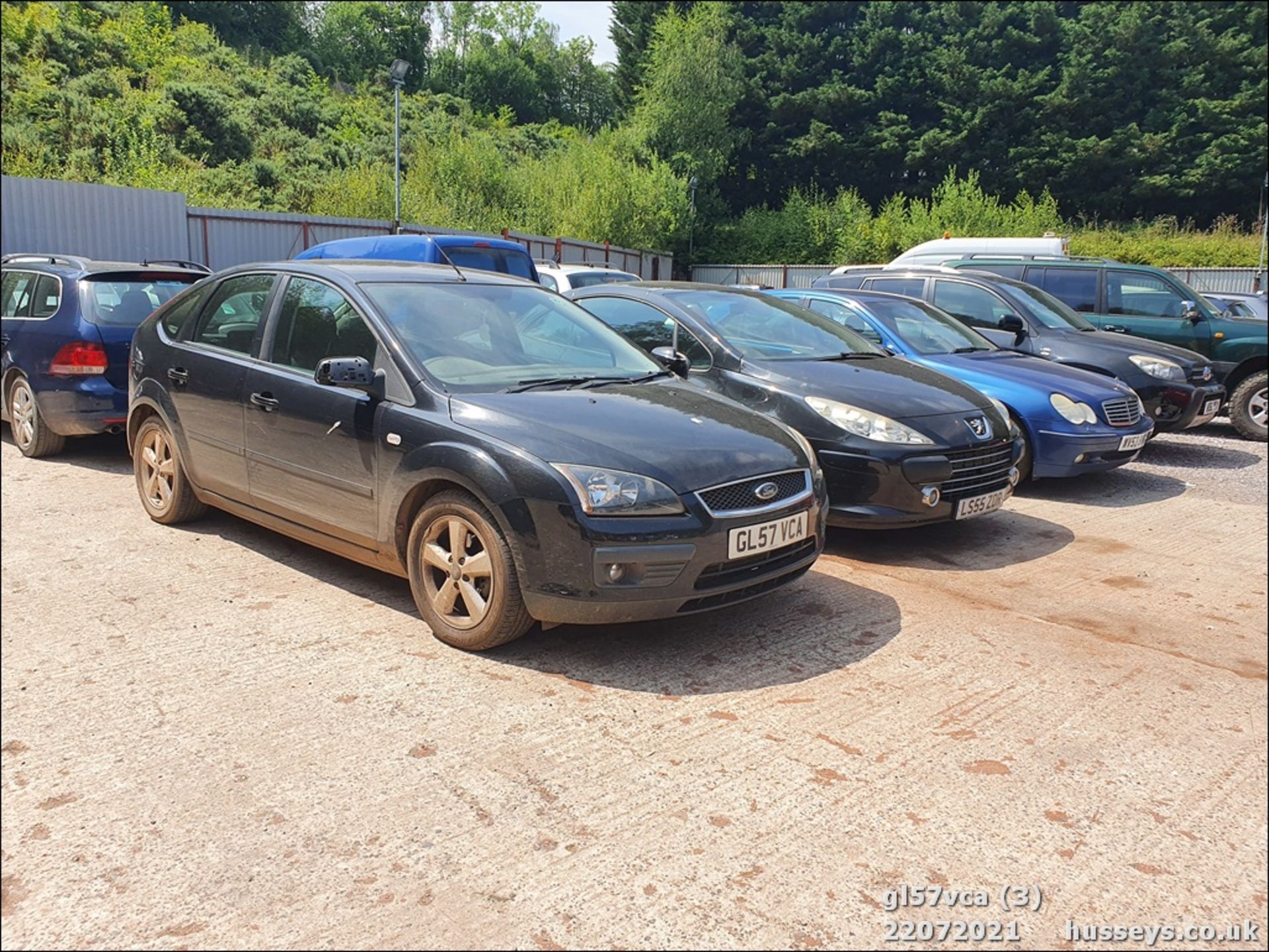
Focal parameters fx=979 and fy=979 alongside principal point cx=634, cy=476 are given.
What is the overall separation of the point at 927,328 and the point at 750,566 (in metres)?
4.62

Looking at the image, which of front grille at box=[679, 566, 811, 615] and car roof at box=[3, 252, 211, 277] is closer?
front grille at box=[679, 566, 811, 615]

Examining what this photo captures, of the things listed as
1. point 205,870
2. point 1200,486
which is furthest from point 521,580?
point 1200,486

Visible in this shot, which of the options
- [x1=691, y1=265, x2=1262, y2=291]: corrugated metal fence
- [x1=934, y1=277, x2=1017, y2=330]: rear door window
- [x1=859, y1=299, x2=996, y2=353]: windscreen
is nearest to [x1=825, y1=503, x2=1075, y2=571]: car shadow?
[x1=859, y1=299, x2=996, y2=353]: windscreen

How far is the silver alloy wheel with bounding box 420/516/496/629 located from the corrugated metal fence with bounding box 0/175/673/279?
8454 millimetres

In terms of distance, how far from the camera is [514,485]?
12.3 feet

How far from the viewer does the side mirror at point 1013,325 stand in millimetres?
8500

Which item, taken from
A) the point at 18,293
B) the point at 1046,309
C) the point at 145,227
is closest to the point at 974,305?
the point at 1046,309

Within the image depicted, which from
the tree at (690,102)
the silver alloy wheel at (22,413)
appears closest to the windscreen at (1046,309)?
the silver alloy wheel at (22,413)

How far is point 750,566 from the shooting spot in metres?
4.00

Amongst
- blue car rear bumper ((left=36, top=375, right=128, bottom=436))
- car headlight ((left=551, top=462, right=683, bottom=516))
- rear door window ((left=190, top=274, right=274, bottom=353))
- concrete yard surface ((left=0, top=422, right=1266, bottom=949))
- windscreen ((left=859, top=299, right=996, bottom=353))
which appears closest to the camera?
concrete yard surface ((left=0, top=422, right=1266, bottom=949))

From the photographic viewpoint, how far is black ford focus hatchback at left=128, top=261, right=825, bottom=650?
375 centimetres

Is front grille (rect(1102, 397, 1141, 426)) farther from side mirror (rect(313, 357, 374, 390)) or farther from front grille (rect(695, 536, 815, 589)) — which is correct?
side mirror (rect(313, 357, 374, 390))

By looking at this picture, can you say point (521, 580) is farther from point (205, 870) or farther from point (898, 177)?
point (898, 177)

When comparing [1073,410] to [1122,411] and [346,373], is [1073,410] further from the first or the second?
[346,373]
